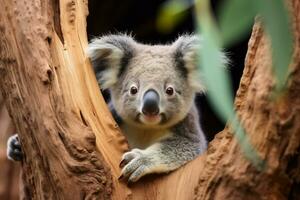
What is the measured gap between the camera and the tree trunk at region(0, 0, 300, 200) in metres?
1.62

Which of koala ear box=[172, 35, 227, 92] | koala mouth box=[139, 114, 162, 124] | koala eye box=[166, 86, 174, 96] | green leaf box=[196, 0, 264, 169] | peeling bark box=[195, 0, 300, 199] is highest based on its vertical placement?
koala ear box=[172, 35, 227, 92]

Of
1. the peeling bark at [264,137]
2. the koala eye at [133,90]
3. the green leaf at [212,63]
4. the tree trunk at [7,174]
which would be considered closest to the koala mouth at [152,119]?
the koala eye at [133,90]

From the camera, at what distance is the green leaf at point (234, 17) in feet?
1.52

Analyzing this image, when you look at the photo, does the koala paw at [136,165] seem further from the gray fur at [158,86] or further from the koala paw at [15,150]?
the koala paw at [15,150]

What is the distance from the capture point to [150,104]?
2.28m

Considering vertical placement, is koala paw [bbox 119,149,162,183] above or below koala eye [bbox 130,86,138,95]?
below

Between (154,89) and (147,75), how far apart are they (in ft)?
0.45

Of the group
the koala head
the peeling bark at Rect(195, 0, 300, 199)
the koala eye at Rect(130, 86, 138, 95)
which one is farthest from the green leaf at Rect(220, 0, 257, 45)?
the koala eye at Rect(130, 86, 138, 95)

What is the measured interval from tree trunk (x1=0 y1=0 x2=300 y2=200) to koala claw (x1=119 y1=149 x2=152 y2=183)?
0.04 metres

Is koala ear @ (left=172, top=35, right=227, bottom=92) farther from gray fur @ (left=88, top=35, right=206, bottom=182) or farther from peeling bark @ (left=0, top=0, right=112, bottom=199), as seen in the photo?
peeling bark @ (left=0, top=0, right=112, bottom=199)

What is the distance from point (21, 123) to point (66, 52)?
0.41 m

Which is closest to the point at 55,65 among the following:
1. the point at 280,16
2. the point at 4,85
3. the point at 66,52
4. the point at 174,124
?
the point at 66,52

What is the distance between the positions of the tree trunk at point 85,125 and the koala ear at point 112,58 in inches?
10.6

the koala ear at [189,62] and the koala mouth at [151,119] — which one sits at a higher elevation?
the koala ear at [189,62]
